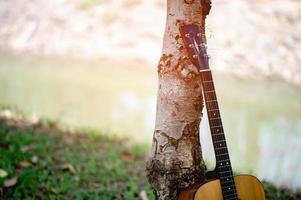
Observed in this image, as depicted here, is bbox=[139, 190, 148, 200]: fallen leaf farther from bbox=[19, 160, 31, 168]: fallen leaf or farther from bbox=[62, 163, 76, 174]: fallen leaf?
bbox=[19, 160, 31, 168]: fallen leaf

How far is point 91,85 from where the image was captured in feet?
36.2

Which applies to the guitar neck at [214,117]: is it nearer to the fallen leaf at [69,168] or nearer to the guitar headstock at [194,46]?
the guitar headstock at [194,46]

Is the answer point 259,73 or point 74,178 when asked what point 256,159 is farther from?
point 259,73

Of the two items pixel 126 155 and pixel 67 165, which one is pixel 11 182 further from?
pixel 126 155

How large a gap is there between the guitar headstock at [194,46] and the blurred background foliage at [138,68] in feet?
11.8

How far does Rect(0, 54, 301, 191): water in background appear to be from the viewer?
23.0 feet

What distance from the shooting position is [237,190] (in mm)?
2949

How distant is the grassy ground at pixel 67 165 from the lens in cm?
407

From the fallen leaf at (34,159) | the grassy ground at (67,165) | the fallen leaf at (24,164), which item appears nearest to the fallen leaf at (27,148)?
the grassy ground at (67,165)

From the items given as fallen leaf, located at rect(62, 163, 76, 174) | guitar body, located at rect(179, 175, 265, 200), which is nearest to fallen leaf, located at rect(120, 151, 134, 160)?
fallen leaf, located at rect(62, 163, 76, 174)

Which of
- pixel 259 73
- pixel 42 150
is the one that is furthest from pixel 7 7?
pixel 42 150

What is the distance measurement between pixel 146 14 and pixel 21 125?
10386 mm

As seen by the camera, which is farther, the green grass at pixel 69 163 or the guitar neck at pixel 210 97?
the green grass at pixel 69 163

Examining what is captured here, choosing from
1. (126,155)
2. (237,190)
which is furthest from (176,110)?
(126,155)
